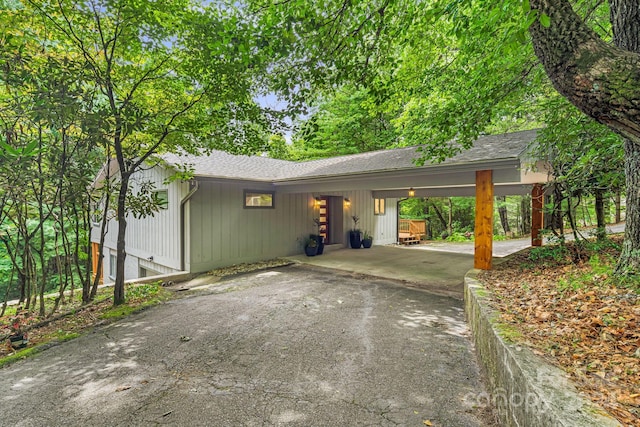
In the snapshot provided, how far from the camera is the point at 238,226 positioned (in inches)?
318

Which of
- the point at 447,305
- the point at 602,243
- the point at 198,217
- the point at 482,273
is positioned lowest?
the point at 447,305

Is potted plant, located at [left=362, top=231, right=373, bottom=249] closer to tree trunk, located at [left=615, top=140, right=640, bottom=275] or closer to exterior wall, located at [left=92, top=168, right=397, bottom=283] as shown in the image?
exterior wall, located at [left=92, top=168, right=397, bottom=283]

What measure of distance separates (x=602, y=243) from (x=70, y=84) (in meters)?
8.03

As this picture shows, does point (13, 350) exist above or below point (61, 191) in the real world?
below

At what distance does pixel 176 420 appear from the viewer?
2010 mm

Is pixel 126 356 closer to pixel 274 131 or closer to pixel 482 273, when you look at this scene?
pixel 274 131

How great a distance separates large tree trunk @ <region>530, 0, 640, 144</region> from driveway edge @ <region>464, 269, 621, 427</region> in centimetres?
144

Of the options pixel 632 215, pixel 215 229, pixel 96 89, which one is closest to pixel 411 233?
pixel 215 229

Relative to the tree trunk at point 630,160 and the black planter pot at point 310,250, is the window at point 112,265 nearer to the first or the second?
the black planter pot at point 310,250

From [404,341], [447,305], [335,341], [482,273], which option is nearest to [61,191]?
[335,341]

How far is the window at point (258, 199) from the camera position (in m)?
8.32

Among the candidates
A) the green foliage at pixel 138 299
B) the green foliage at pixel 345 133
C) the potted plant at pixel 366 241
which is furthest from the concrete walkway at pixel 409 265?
the green foliage at pixel 345 133

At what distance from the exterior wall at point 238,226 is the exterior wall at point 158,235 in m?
0.55

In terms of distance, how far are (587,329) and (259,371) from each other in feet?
8.73
